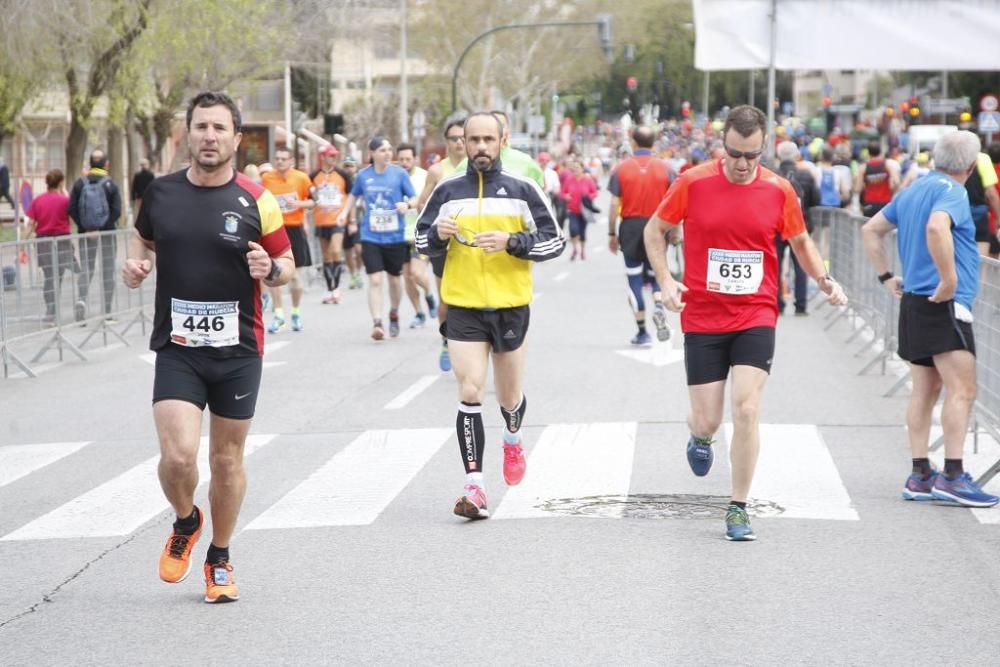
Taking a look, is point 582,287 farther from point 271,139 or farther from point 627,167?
point 271,139

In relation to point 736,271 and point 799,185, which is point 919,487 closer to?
point 736,271

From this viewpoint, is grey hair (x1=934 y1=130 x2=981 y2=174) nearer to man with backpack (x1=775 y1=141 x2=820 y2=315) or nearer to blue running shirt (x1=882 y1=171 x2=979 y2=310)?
blue running shirt (x1=882 y1=171 x2=979 y2=310)

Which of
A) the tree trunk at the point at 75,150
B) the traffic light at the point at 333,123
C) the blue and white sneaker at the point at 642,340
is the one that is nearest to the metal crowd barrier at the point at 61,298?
the blue and white sneaker at the point at 642,340

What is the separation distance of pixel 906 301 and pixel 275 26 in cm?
2494

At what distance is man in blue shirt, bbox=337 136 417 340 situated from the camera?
54.3 ft

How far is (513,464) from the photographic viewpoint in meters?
8.70

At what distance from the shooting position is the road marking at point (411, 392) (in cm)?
1253

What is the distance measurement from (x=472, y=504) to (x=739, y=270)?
5.37ft

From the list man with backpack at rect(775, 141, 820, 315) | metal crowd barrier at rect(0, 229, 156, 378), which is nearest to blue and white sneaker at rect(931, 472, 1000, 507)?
metal crowd barrier at rect(0, 229, 156, 378)

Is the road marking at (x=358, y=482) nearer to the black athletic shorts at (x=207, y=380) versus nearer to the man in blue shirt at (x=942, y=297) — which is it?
the black athletic shorts at (x=207, y=380)

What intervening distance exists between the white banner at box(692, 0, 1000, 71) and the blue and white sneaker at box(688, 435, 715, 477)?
9514mm

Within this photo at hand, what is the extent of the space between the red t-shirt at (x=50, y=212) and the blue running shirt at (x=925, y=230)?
13641 millimetres

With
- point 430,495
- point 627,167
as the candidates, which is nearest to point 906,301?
point 430,495

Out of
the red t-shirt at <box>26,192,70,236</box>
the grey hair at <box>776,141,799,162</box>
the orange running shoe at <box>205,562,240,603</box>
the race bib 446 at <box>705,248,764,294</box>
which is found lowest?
the orange running shoe at <box>205,562,240,603</box>
